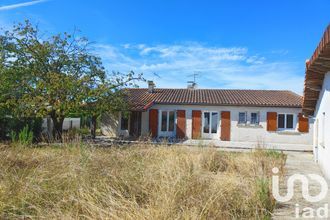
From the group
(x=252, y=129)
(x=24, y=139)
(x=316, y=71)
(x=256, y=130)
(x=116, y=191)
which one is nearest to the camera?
(x=116, y=191)

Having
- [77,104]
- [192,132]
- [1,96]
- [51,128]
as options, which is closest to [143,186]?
[77,104]

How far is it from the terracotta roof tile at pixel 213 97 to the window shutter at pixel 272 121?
0.81 m

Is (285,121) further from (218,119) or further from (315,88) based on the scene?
(315,88)

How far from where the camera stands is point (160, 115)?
29094 millimetres

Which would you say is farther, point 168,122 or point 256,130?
point 168,122

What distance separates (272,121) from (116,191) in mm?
23594

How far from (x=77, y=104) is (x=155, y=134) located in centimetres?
992

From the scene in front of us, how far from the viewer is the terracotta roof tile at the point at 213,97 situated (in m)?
27.8

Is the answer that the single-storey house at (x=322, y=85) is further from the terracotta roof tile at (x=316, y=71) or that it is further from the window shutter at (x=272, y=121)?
the window shutter at (x=272, y=121)

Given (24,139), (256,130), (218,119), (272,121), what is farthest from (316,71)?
(218,119)

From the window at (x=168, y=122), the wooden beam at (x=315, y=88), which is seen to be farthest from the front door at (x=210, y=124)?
the wooden beam at (x=315, y=88)

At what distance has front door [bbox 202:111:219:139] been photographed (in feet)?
94.4

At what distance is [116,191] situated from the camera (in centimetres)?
592

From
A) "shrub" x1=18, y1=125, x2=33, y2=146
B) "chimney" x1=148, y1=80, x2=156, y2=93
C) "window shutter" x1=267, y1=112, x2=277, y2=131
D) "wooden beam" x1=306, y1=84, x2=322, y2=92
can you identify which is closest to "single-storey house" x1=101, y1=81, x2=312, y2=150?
"window shutter" x1=267, y1=112, x2=277, y2=131
